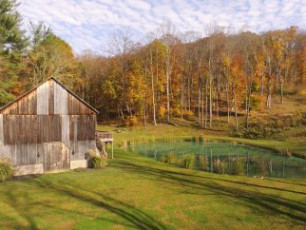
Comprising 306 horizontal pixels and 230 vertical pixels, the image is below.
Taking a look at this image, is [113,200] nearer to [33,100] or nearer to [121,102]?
[33,100]

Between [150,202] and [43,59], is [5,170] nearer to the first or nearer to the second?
[150,202]

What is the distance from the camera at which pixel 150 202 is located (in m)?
15.3

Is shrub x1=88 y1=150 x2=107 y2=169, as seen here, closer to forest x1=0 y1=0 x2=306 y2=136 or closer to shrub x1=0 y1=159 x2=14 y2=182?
shrub x1=0 y1=159 x2=14 y2=182

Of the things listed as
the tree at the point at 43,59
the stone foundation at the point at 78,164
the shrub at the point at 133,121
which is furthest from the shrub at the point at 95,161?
the shrub at the point at 133,121

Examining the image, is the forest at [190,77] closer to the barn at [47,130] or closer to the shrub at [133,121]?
the shrub at [133,121]

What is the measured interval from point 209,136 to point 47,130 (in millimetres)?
29147

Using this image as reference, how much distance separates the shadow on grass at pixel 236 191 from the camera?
14266 mm

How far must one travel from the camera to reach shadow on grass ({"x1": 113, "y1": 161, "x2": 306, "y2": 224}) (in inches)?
562

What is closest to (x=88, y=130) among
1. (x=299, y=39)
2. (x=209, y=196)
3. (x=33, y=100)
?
(x=33, y=100)

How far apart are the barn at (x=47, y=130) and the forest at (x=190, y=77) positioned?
28139 mm

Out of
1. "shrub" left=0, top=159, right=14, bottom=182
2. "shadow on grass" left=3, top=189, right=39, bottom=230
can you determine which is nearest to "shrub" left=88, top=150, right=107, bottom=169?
"shrub" left=0, top=159, right=14, bottom=182

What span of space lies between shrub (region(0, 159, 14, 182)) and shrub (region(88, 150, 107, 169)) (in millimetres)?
5953

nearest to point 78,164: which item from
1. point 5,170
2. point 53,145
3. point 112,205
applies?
point 53,145

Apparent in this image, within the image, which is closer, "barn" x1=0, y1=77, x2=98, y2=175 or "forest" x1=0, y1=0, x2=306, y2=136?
"barn" x1=0, y1=77, x2=98, y2=175
